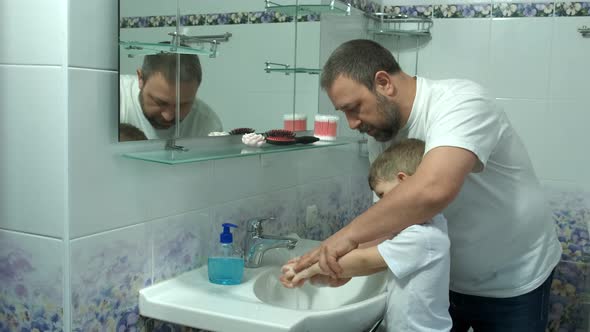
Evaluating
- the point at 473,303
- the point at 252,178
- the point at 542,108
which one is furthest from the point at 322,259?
the point at 542,108

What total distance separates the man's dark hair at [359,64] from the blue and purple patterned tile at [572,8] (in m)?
1.27

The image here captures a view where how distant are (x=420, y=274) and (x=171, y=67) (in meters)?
0.79

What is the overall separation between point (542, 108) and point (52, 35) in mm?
2127

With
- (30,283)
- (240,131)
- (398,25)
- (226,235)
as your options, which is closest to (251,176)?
(240,131)

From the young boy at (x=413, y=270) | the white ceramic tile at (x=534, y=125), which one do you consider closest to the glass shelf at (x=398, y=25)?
the white ceramic tile at (x=534, y=125)

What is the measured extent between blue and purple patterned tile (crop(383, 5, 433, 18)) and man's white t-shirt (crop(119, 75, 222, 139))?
1.46 meters

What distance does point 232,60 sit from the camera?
5.62ft

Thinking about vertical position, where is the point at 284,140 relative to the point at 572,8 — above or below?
below

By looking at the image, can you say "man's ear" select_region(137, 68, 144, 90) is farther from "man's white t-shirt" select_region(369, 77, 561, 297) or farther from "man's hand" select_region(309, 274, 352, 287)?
"man's white t-shirt" select_region(369, 77, 561, 297)

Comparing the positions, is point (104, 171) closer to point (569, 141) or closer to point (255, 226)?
point (255, 226)

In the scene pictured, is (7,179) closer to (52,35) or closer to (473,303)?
(52,35)

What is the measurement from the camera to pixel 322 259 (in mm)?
1435

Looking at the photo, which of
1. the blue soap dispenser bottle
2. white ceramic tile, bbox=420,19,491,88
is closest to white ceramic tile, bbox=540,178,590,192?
white ceramic tile, bbox=420,19,491,88

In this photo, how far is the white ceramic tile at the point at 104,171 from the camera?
3.90 ft
